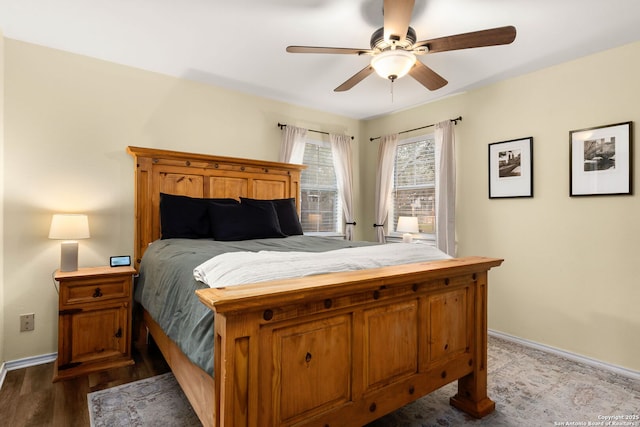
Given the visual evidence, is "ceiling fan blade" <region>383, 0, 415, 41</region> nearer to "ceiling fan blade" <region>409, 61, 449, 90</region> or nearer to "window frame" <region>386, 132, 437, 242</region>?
"ceiling fan blade" <region>409, 61, 449, 90</region>

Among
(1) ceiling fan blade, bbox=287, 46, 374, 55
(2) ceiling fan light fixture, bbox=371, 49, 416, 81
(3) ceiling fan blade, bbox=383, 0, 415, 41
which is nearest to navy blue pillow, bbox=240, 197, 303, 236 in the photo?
(1) ceiling fan blade, bbox=287, 46, 374, 55

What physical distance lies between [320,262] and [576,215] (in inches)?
96.9

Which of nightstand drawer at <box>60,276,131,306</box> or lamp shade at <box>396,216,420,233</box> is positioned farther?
lamp shade at <box>396,216,420,233</box>

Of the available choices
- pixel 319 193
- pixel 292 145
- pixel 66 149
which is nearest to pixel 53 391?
pixel 66 149

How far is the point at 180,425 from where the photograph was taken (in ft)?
5.89

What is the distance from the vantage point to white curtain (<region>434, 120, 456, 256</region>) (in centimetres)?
364

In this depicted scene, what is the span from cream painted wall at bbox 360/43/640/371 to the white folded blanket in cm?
170

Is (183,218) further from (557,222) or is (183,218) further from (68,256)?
(557,222)

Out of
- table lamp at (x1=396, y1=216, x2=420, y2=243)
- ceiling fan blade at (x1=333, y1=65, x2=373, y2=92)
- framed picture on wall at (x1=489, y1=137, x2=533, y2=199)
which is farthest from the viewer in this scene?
table lamp at (x1=396, y1=216, x2=420, y2=243)

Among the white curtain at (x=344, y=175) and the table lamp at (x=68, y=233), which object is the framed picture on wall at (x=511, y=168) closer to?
the white curtain at (x=344, y=175)

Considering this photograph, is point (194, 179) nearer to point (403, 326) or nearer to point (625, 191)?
point (403, 326)

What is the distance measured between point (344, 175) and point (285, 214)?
4.39 ft

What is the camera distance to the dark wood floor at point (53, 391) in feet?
6.05

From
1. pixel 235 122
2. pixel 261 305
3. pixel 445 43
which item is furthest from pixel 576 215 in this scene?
pixel 235 122
